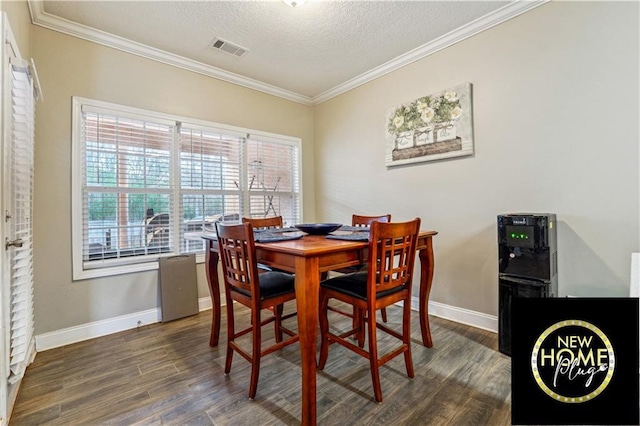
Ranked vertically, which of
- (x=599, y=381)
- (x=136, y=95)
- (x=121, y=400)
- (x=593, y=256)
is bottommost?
(x=121, y=400)

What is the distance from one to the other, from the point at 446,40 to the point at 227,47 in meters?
2.08

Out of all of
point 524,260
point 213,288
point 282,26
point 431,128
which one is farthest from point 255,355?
point 282,26

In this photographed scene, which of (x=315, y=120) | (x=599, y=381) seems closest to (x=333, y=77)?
(x=315, y=120)

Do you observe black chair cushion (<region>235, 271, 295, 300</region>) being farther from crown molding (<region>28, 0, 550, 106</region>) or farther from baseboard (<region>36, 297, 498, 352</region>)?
crown molding (<region>28, 0, 550, 106</region>)

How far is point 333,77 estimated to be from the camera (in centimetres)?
349

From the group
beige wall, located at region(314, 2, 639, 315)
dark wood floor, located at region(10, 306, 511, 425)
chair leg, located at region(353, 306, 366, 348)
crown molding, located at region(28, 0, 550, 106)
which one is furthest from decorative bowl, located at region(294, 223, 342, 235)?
crown molding, located at region(28, 0, 550, 106)

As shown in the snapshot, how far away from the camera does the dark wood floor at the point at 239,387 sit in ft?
4.96

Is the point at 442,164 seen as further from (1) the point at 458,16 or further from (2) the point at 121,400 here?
(2) the point at 121,400

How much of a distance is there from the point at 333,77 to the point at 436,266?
248cm

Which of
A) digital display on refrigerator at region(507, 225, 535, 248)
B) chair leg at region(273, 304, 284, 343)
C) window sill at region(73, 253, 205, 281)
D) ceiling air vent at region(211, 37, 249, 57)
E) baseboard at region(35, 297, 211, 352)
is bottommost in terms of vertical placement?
baseboard at region(35, 297, 211, 352)

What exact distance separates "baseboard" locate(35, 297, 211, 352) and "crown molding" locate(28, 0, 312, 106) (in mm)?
2459

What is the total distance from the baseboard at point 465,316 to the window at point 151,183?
230 cm

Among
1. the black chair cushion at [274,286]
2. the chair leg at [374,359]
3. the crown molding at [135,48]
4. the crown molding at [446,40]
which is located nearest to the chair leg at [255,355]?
the black chair cushion at [274,286]

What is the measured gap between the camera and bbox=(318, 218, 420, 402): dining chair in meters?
1.60
